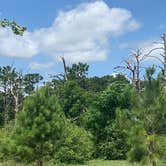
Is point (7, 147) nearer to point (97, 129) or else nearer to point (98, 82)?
point (97, 129)

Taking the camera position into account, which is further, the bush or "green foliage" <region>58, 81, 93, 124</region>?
"green foliage" <region>58, 81, 93, 124</region>

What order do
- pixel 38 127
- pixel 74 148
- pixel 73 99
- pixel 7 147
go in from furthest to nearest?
pixel 73 99, pixel 74 148, pixel 7 147, pixel 38 127

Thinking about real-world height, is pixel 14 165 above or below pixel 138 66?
below

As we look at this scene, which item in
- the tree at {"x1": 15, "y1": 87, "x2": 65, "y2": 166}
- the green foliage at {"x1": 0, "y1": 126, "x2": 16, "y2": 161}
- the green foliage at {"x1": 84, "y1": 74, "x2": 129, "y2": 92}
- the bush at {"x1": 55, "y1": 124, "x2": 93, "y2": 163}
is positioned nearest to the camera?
the tree at {"x1": 15, "y1": 87, "x2": 65, "y2": 166}

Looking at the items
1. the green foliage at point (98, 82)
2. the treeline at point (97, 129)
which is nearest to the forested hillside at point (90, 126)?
the treeline at point (97, 129)

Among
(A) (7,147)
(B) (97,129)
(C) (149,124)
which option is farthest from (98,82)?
(C) (149,124)

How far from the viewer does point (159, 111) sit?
20.0 meters

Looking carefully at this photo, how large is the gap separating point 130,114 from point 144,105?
3.43 ft

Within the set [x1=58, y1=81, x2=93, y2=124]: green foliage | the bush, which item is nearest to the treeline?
the bush

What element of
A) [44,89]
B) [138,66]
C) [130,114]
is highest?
[138,66]

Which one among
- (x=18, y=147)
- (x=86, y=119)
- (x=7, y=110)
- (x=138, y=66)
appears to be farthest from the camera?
(x=7, y=110)

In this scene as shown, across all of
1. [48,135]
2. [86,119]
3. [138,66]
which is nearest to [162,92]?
[48,135]

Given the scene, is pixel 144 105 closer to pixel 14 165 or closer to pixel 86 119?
pixel 14 165

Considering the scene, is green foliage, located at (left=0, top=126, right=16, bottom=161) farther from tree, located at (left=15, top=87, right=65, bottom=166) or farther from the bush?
the bush
